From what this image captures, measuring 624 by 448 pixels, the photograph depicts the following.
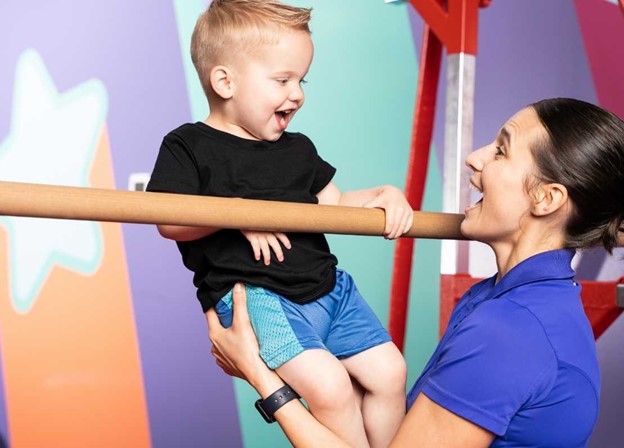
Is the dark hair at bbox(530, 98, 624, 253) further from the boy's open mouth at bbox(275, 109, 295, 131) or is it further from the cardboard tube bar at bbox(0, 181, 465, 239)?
the boy's open mouth at bbox(275, 109, 295, 131)

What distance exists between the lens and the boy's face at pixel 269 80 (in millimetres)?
1456

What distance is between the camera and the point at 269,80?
4.80 feet

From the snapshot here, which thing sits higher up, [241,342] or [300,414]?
[241,342]

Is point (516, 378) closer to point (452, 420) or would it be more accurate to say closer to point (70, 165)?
point (452, 420)

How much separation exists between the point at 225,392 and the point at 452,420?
2.32 m

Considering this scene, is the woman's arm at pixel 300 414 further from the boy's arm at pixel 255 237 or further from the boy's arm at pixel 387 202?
the boy's arm at pixel 387 202

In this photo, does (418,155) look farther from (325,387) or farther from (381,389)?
(325,387)

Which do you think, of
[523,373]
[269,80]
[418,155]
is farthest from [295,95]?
[418,155]

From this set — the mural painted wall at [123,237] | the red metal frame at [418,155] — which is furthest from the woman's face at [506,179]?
the mural painted wall at [123,237]

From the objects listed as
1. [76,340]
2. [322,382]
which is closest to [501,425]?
[322,382]

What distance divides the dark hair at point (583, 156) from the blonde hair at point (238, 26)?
429 mm

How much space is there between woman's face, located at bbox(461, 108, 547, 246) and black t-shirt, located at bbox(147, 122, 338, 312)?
0.89 feet

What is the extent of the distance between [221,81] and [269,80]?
8 cm

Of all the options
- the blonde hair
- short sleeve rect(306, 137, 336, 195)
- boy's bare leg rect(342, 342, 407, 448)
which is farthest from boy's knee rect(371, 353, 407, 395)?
the blonde hair
